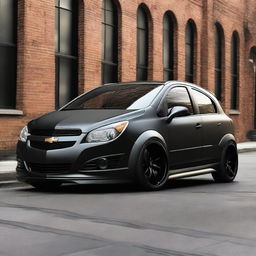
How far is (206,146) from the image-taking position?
10.8 metres

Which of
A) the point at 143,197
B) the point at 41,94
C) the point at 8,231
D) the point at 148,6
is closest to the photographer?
the point at 8,231

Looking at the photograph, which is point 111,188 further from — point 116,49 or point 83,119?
point 116,49

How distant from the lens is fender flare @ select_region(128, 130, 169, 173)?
30.2 ft

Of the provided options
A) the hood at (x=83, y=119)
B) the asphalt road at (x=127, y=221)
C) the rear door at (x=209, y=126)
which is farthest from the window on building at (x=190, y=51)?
the hood at (x=83, y=119)

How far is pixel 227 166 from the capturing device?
11430mm

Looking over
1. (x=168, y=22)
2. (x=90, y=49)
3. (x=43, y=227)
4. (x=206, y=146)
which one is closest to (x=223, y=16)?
(x=168, y=22)

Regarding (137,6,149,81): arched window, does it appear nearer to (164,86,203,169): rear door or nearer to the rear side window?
the rear side window

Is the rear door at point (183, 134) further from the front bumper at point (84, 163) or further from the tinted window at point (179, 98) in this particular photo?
the front bumper at point (84, 163)

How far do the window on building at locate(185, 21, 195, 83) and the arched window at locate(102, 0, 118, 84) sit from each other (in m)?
5.76

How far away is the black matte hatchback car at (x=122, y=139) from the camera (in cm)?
905

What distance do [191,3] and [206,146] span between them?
16508 mm

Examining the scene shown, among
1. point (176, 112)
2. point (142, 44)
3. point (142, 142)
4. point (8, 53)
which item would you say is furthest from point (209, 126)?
point (142, 44)

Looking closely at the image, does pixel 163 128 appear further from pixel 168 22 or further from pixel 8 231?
pixel 168 22

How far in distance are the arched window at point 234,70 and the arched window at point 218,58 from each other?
1.49 m
